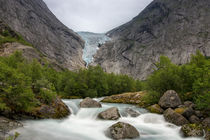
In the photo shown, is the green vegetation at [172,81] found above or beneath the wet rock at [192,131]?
above

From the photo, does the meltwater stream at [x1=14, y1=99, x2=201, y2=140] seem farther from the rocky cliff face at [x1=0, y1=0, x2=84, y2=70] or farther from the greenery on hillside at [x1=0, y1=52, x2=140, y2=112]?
the rocky cliff face at [x1=0, y1=0, x2=84, y2=70]

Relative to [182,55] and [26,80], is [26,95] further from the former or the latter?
[182,55]

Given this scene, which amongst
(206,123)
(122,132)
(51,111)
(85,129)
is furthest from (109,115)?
(206,123)

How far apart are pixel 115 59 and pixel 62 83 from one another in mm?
128666

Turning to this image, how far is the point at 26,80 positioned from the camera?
58.9 feet

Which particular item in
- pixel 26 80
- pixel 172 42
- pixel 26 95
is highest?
pixel 172 42

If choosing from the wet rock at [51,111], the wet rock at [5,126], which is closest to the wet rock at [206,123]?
the wet rock at [51,111]

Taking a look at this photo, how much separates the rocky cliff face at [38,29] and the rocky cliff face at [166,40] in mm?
42422

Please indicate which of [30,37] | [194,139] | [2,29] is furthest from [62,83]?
[30,37]

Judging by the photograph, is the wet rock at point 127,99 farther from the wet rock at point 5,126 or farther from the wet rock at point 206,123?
the wet rock at point 5,126

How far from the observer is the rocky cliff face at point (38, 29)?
142 metres

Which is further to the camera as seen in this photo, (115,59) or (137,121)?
(115,59)

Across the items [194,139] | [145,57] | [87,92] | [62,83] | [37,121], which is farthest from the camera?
[145,57]

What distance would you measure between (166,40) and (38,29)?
132m
